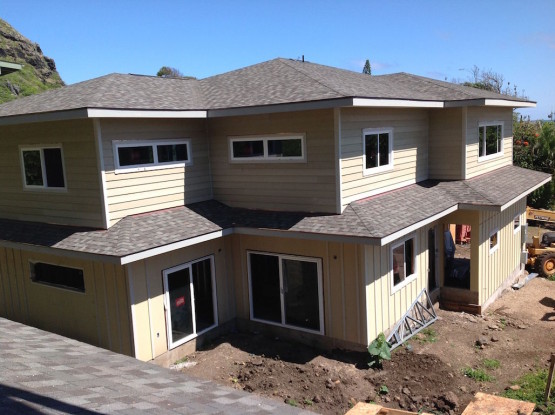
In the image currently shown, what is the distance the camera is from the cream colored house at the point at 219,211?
9.62m

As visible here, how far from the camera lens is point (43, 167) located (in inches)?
417

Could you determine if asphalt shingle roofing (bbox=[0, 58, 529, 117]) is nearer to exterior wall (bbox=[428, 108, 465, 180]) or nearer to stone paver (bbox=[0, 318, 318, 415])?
exterior wall (bbox=[428, 108, 465, 180])

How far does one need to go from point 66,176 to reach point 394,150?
25.0 feet

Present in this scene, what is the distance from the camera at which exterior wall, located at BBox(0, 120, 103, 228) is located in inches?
383

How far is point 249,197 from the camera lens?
11.7 meters

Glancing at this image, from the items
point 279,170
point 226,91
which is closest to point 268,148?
point 279,170

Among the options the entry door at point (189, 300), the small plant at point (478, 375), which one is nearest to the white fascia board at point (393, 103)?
the entry door at point (189, 300)

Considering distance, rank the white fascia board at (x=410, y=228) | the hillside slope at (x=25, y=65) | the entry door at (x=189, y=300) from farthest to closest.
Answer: the hillside slope at (x=25, y=65)
the entry door at (x=189, y=300)
the white fascia board at (x=410, y=228)

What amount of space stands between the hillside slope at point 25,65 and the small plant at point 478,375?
42390 mm

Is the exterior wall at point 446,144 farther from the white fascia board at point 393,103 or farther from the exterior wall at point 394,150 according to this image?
the white fascia board at point 393,103

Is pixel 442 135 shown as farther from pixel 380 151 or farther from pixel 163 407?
pixel 163 407

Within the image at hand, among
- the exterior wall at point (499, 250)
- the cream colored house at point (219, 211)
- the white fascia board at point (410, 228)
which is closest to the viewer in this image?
the white fascia board at point (410, 228)

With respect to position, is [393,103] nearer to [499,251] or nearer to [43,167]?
[499,251]

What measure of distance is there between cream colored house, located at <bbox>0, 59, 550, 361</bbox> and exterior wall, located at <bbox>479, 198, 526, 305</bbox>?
0.16 m
